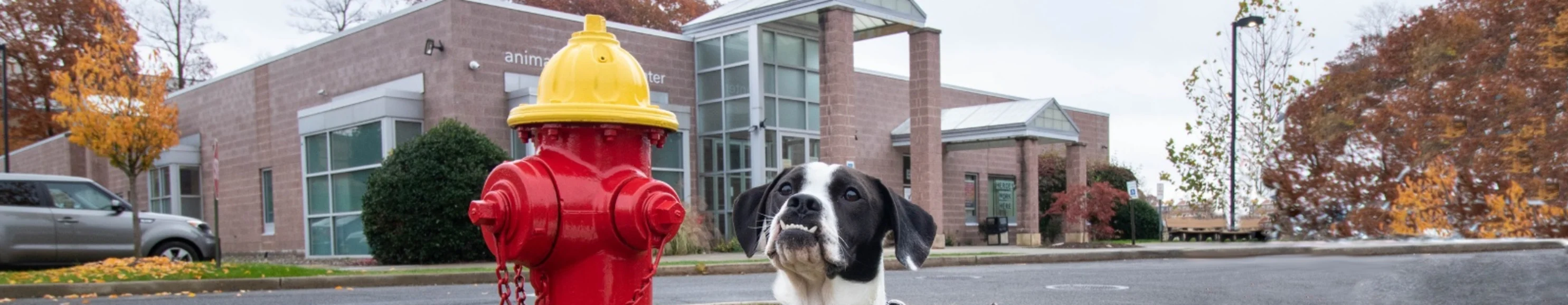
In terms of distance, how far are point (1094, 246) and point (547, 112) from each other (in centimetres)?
2317

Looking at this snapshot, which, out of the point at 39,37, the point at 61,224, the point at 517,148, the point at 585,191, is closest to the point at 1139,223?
the point at 517,148

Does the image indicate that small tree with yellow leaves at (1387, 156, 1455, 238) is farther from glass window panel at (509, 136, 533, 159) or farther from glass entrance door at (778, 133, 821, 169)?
glass entrance door at (778, 133, 821, 169)

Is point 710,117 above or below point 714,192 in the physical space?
above

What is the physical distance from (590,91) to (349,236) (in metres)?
20.5

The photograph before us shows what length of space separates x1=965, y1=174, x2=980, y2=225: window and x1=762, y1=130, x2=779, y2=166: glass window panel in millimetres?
10191

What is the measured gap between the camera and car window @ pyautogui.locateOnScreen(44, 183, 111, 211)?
13.9 metres

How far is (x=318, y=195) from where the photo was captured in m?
22.3

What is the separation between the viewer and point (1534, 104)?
4.67ft

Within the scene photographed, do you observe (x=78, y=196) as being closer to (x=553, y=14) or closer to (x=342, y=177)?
(x=342, y=177)

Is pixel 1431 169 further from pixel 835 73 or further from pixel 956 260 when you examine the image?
pixel 835 73

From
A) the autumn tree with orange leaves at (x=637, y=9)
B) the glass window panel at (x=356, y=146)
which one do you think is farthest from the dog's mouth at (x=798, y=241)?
the autumn tree with orange leaves at (x=637, y=9)

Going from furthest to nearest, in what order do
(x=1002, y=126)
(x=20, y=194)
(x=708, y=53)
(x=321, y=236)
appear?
1. (x=1002, y=126)
2. (x=708, y=53)
3. (x=321, y=236)
4. (x=20, y=194)

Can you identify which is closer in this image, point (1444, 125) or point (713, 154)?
point (1444, 125)

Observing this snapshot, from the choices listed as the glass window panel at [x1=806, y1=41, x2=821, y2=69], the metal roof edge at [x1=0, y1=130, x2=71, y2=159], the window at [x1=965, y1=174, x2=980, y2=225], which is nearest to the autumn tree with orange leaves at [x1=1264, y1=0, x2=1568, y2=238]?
the glass window panel at [x1=806, y1=41, x2=821, y2=69]
